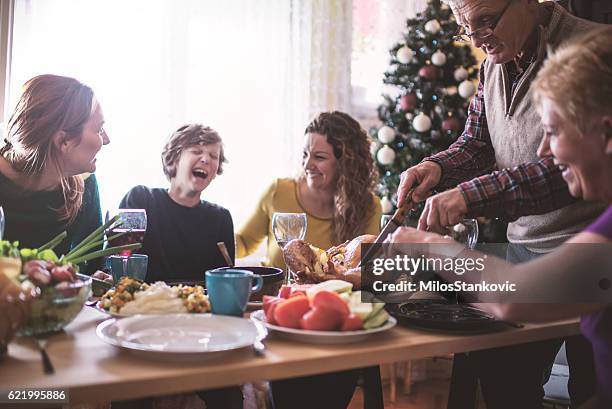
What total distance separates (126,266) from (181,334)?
464mm

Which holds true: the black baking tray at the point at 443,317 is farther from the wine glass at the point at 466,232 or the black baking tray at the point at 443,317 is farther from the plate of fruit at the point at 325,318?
the wine glass at the point at 466,232

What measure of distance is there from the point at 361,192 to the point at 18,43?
76.5 inches

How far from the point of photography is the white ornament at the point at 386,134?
12.7ft

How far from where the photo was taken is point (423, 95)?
393cm

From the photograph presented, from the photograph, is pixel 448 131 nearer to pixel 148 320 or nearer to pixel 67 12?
pixel 67 12

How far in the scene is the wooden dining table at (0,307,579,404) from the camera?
786mm

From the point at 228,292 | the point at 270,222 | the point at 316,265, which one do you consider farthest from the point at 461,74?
the point at 228,292

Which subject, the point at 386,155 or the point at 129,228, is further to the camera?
the point at 386,155

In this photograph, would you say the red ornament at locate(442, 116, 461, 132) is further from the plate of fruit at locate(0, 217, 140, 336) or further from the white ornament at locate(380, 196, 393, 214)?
the plate of fruit at locate(0, 217, 140, 336)

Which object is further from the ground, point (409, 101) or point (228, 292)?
point (409, 101)

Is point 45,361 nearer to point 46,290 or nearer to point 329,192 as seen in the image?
point 46,290

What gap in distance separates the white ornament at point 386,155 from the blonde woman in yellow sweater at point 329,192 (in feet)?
3.38

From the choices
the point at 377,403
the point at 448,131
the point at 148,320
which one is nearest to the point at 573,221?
the point at 377,403

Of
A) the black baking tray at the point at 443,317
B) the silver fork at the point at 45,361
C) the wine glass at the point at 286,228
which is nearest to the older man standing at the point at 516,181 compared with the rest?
the black baking tray at the point at 443,317
